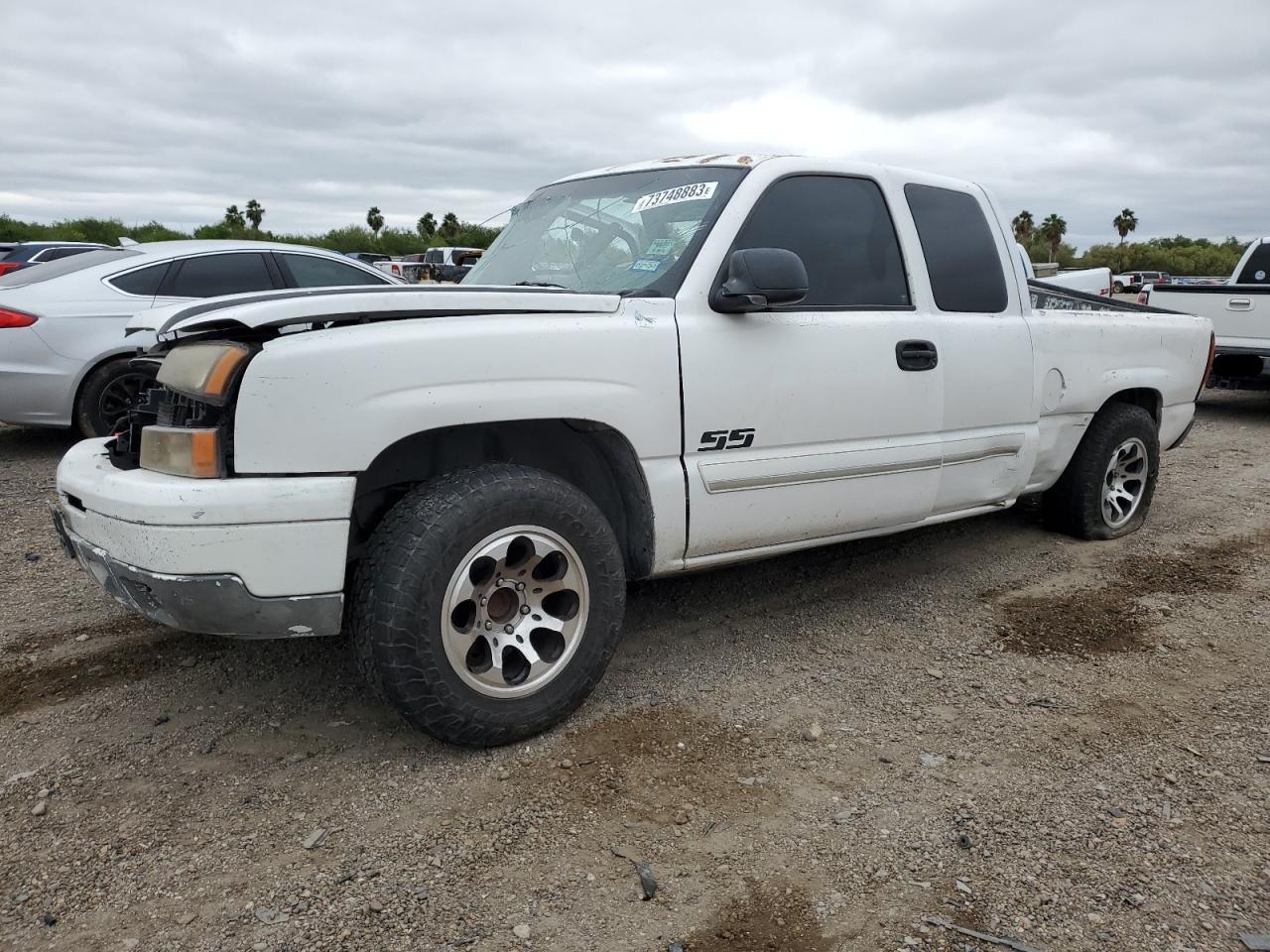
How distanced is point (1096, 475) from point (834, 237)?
2233mm

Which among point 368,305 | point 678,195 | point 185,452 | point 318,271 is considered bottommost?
point 185,452

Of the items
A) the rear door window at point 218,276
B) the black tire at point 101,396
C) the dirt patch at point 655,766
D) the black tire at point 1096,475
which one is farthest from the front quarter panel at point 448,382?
the rear door window at point 218,276

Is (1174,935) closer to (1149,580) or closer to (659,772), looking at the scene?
(659,772)

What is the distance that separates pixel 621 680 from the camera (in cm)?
352

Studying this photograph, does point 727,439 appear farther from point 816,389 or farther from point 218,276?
point 218,276

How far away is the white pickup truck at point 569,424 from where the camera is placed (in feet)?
8.59

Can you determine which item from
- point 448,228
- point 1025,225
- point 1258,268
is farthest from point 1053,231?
point 1258,268

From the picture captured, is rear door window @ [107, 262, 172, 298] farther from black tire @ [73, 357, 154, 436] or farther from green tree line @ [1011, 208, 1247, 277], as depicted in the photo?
green tree line @ [1011, 208, 1247, 277]

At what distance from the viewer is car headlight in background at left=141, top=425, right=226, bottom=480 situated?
2.60m

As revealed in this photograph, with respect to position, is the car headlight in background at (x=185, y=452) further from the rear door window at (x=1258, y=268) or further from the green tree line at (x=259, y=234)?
the green tree line at (x=259, y=234)

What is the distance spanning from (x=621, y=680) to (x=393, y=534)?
45.1 inches

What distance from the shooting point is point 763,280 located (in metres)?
3.17

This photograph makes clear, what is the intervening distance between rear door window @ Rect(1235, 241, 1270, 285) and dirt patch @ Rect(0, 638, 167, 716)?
11934mm

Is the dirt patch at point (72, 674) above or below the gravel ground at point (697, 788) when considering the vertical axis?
above
